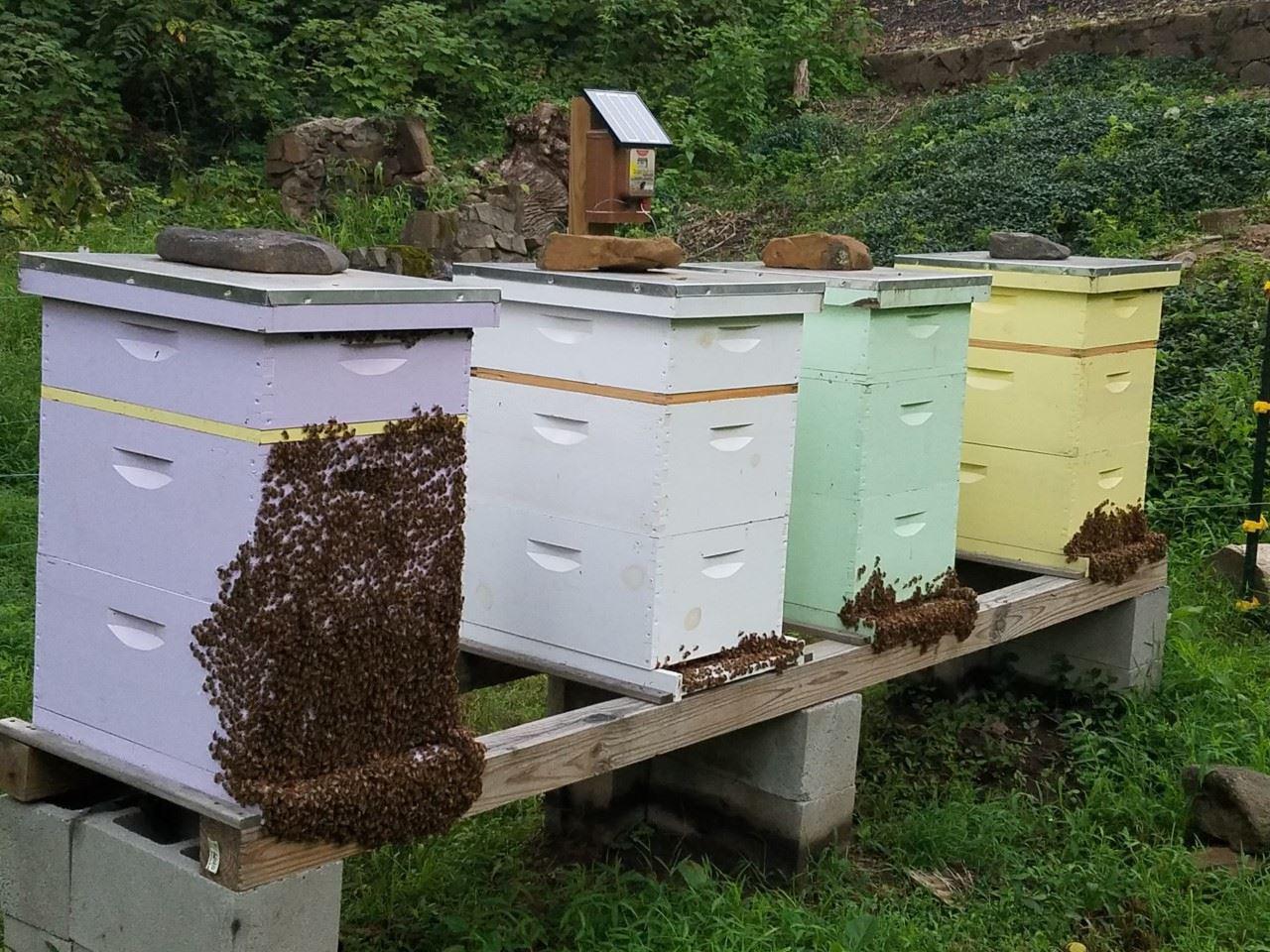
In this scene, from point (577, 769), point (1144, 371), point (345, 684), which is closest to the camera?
point (345, 684)

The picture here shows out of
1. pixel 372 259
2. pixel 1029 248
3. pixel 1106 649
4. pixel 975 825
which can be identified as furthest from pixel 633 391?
pixel 372 259

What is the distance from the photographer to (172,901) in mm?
2551

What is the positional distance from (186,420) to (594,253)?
A: 1097 millimetres

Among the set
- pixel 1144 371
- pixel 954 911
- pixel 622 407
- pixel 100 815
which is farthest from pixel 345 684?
pixel 1144 371

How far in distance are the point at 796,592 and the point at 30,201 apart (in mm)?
8062

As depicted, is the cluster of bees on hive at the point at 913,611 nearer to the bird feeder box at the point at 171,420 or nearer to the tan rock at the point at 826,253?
the tan rock at the point at 826,253

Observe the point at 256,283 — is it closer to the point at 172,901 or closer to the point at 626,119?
the point at 172,901

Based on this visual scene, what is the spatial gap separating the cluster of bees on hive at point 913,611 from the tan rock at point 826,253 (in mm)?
780

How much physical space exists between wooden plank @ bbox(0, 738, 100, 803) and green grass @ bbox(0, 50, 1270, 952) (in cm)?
78

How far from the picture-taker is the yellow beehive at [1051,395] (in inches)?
170

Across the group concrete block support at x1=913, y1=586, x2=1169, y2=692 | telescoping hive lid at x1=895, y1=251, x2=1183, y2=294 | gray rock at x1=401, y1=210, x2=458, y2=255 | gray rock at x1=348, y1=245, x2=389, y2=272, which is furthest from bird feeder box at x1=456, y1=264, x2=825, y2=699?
gray rock at x1=401, y1=210, x2=458, y2=255

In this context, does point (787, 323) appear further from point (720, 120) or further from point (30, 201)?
point (720, 120)

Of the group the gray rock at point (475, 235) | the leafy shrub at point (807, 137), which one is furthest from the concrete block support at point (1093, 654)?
the leafy shrub at point (807, 137)

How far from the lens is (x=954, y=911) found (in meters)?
3.67
